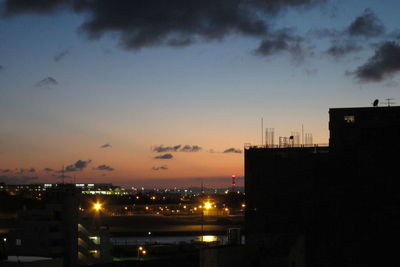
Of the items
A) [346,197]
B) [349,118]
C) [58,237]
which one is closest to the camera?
[346,197]

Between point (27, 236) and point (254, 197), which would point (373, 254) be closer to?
point (254, 197)

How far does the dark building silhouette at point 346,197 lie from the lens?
30.2 m

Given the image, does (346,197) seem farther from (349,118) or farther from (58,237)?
(58,237)

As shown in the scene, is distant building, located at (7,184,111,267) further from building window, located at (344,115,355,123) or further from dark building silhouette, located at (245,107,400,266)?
building window, located at (344,115,355,123)

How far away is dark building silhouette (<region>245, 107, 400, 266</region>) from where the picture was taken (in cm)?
3019

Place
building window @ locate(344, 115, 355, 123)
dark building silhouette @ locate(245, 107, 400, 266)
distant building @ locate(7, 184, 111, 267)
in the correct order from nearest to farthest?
dark building silhouette @ locate(245, 107, 400, 266)
building window @ locate(344, 115, 355, 123)
distant building @ locate(7, 184, 111, 267)

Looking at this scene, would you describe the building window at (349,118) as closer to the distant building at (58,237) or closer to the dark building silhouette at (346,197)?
the dark building silhouette at (346,197)

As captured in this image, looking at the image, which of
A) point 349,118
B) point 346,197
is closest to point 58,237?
point 346,197

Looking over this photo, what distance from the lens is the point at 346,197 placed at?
1296 inches

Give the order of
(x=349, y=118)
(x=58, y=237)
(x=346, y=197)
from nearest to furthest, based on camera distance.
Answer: (x=346, y=197) → (x=349, y=118) → (x=58, y=237)

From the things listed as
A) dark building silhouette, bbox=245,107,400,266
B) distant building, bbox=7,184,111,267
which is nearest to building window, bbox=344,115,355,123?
dark building silhouette, bbox=245,107,400,266

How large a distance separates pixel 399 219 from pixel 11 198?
355ft

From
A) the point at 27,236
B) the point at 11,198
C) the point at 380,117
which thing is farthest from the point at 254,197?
the point at 11,198

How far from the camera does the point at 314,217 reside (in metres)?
35.7
